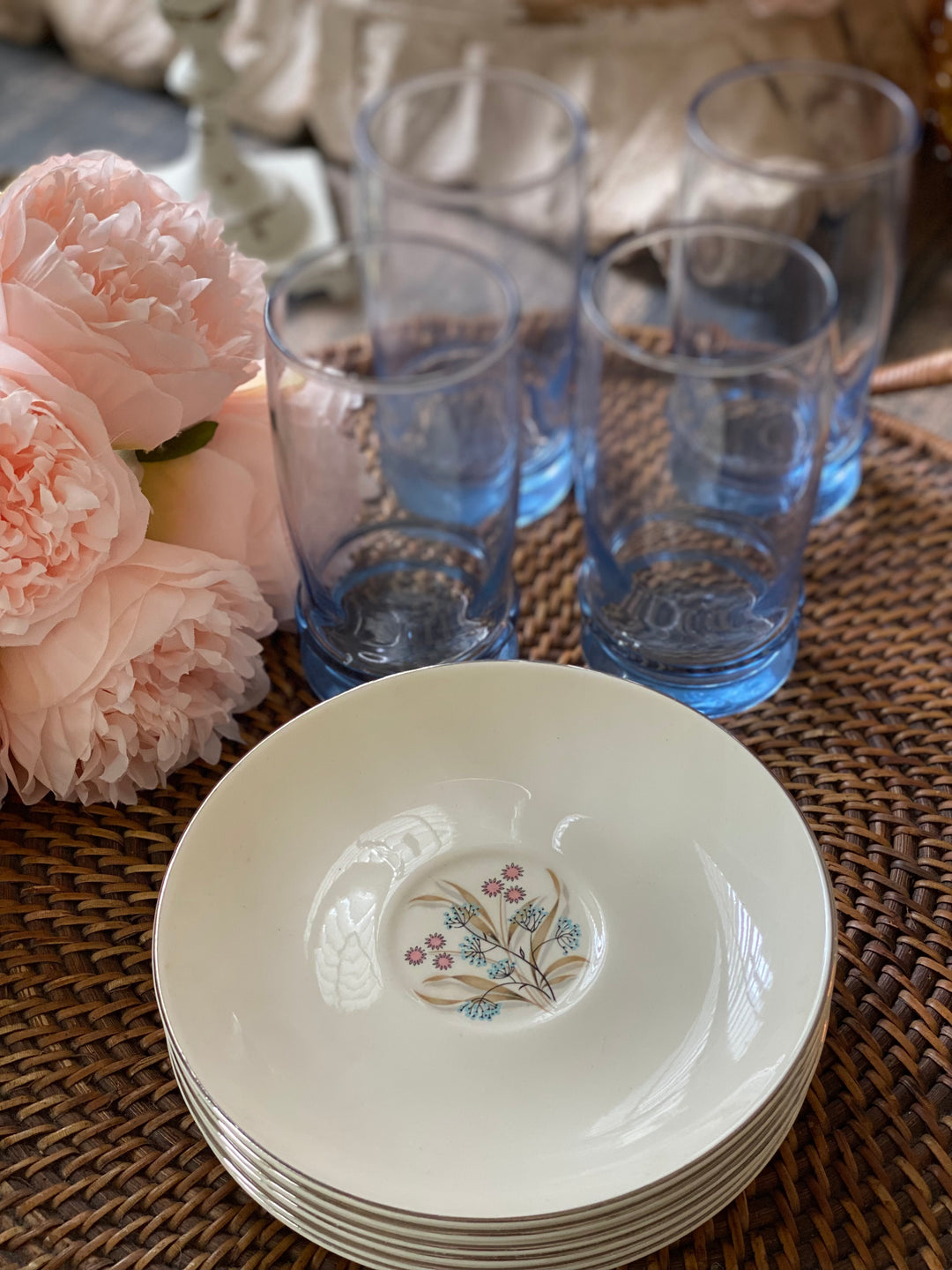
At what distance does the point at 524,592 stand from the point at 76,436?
25 cm

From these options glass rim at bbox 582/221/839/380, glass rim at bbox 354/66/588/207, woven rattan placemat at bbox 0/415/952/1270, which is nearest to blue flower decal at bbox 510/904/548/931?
woven rattan placemat at bbox 0/415/952/1270

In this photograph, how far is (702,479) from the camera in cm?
66

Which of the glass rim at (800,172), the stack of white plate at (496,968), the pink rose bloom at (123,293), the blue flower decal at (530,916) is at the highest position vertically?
the pink rose bloom at (123,293)

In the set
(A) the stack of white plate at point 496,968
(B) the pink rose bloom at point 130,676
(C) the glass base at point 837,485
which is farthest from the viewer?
(C) the glass base at point 837,485

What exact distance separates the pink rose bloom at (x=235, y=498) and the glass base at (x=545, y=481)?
164 mm

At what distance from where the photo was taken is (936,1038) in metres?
0.47

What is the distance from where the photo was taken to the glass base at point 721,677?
59 centimetres

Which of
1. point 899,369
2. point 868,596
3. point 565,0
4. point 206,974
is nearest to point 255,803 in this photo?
point 206,974

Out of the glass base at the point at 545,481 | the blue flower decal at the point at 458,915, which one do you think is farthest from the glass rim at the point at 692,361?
the blue flower decal at the point at 458,915

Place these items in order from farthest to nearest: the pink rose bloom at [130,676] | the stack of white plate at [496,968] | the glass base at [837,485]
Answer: the glass base at [837,485], the pink rose bloom at [130,676], the stack of white plate at [496,968]

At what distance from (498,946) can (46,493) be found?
0.22 meters

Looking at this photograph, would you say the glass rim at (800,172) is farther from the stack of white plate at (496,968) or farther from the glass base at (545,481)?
the stack of white plate at (496,968)

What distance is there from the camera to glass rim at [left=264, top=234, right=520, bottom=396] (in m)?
0.52

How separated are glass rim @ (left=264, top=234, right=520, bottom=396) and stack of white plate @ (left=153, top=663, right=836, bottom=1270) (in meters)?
0.11
